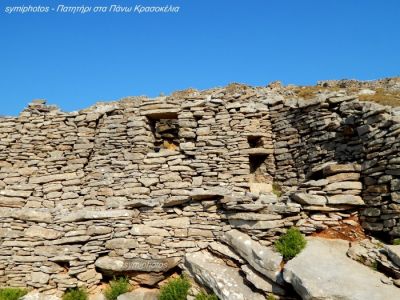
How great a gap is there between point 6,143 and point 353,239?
42.5ft

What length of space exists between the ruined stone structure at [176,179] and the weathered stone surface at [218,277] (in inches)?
8.2

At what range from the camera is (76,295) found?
→ 9.52 meters

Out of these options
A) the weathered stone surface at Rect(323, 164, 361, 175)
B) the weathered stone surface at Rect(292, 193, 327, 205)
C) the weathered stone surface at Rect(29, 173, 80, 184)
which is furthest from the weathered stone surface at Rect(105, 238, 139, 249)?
the weathered stone surface at Rect(323, 164, 361, 175)

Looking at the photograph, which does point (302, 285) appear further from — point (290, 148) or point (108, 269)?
point (290, 148)

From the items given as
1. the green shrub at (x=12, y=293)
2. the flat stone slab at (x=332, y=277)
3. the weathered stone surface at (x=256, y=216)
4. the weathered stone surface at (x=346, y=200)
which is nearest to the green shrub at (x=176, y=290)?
the weathered stone surface at (x=256, y=216)

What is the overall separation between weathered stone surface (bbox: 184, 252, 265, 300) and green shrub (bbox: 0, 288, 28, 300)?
4635 millimetres

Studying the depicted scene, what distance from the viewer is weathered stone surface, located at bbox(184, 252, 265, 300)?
8.08m

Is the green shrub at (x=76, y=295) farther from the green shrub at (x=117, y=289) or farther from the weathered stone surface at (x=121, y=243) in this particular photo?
the weathered stone surface at (x=121, y=243)

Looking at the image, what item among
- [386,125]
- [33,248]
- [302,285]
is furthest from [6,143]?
[386,125]

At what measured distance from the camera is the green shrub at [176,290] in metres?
8.72

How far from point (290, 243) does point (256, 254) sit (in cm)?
89

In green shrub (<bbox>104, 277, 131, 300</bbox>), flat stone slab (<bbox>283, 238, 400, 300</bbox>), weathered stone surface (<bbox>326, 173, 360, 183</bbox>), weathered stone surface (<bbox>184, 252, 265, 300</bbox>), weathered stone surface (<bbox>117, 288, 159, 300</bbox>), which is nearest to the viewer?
flat stone slab (<bbox>283, 238, 400, 300</bbox>)

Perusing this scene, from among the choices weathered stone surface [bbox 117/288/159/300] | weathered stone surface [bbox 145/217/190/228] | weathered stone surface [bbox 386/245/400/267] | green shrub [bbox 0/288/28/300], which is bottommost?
weathered stone surface [bbox 117/288/159/300]

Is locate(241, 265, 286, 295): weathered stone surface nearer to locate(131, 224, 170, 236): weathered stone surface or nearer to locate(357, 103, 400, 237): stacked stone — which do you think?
locate(131, 224, 170, 236): weathered stone surface
